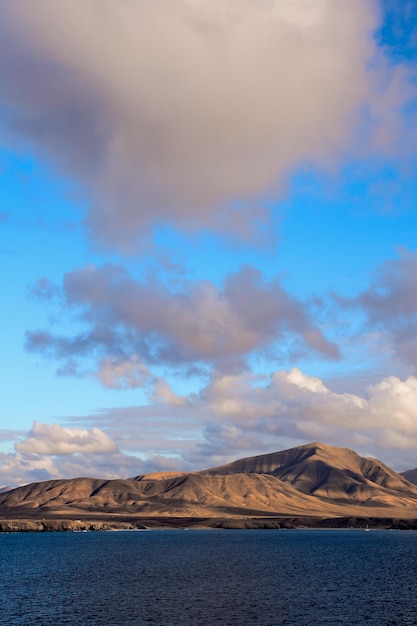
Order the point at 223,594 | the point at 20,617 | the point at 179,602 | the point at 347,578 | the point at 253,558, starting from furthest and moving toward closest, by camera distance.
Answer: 1. the point at 253,558
2. the point at 347,578
3. the point at 223,594
4. the point at 179,602
5. the point at 20,617

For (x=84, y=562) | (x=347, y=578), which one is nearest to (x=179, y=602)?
(x=347, y=578)

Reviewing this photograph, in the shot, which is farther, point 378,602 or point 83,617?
point 378,602

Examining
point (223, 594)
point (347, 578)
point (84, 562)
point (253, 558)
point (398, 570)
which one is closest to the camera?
point (223, 594)

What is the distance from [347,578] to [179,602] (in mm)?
46683

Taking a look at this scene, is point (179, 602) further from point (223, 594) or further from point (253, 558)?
point (253, 558)

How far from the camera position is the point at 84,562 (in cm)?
16788

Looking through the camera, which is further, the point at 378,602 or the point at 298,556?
the point at 298,556

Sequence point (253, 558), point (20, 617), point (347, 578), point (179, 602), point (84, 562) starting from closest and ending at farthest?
point (20, 617) < point (179, 602) < point (347, 578) < point (84, 562) < point (253, 558)

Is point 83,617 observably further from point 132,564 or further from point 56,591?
point 132,564

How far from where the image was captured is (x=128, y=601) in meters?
95.4

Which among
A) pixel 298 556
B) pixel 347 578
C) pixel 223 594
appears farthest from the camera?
pixel 298 556

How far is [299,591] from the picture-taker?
106 metres

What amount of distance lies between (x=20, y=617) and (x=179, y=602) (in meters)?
22.4

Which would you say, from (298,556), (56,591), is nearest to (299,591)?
(56,591)
